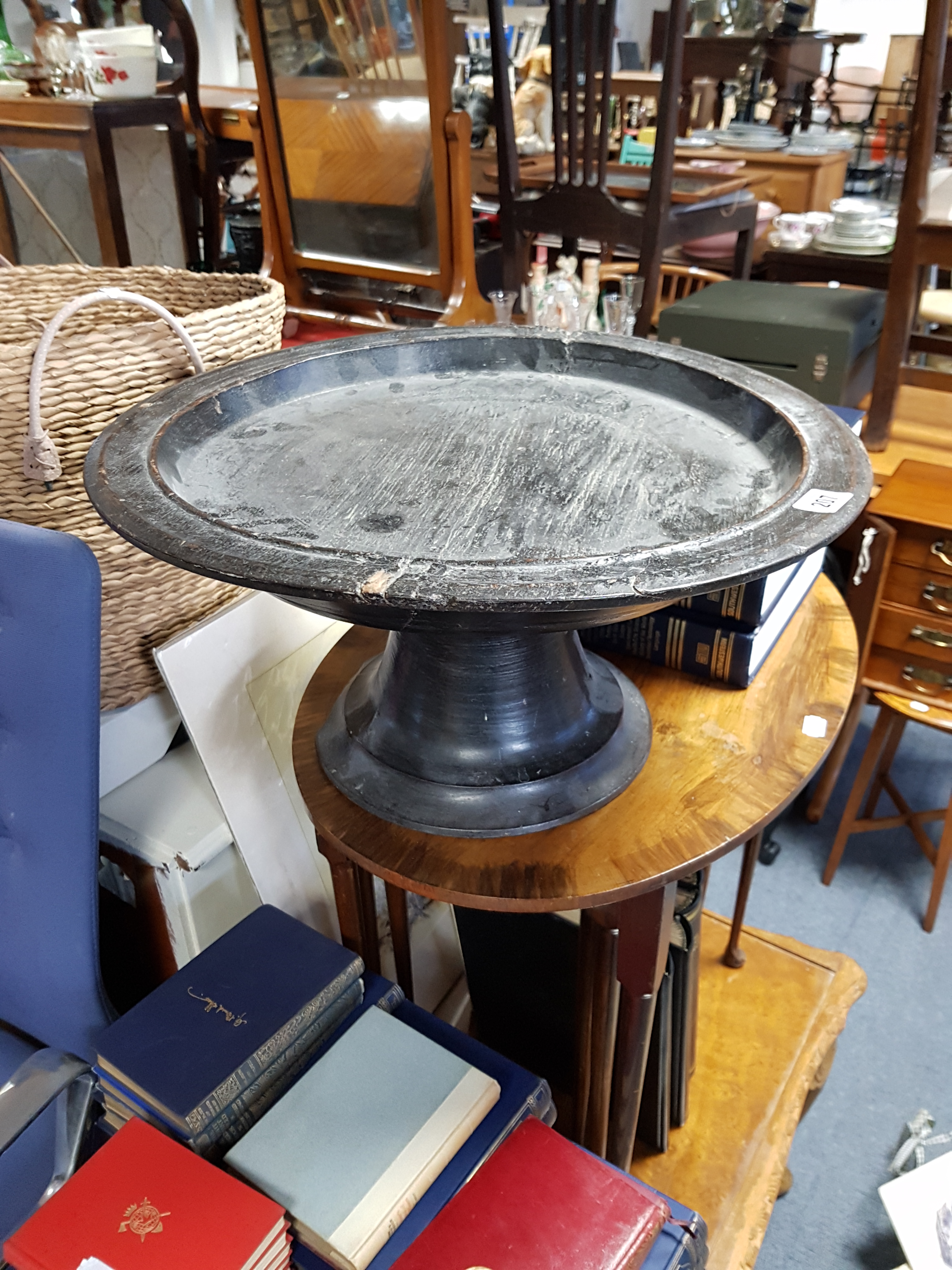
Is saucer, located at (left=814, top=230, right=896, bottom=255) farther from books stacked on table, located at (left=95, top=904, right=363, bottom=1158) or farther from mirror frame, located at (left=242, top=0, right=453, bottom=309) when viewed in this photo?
books stacked on table, located at (left=95, top=904, right=363, bottom=1158)

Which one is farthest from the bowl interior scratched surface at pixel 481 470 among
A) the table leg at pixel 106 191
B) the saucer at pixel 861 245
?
the saucer at pixel 861 245

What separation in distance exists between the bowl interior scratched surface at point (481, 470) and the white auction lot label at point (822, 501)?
1.1 inches

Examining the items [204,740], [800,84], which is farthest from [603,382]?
[800,84]

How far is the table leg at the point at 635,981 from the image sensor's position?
0.71 meters

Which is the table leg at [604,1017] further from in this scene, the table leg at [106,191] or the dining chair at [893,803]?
→ the table leg at [106,191]

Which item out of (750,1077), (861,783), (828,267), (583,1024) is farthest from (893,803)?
(828,267)

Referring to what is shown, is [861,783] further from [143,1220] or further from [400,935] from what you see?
[143,1220]

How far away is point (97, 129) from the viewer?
1.98m

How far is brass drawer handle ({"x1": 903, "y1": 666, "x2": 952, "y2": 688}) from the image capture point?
4.78ft

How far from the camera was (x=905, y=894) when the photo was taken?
165 centimetres

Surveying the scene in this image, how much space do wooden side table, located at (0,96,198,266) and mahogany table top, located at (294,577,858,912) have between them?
66.6 inches

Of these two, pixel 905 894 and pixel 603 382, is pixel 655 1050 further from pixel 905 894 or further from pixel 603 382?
pixel 905 894

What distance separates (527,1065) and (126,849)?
0.58m

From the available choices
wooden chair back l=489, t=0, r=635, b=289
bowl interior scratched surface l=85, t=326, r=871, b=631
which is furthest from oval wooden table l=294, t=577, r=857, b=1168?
wooden chair back l=489, t=0, r=635, b=289
